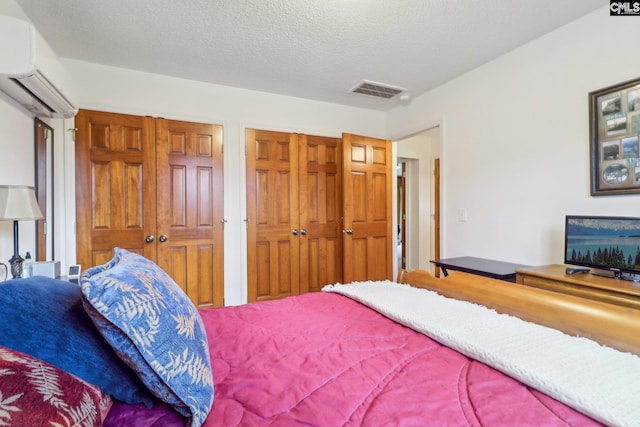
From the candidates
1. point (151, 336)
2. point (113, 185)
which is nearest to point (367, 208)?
point (113, 185)

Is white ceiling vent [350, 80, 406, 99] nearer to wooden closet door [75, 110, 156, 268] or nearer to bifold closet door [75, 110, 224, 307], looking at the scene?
bifold closet door [75, 110, 224, 307]

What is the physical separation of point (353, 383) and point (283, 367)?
0.72 ft

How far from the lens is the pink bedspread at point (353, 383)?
0.72 m

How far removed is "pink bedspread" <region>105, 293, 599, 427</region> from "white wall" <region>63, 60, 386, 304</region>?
81.9 inches

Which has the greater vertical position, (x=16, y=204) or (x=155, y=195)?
(x=155, y=195)

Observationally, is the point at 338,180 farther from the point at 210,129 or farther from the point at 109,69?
the point at 109,69

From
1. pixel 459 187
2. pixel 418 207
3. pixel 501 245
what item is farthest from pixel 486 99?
pixel 418 207

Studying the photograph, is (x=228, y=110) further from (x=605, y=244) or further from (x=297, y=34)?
(x=605, y=244)

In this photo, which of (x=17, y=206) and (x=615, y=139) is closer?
(x=17, y=206)

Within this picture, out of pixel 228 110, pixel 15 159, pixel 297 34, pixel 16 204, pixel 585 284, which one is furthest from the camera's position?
pixel 228 110

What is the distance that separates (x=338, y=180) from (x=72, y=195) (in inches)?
103

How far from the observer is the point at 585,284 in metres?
1.77

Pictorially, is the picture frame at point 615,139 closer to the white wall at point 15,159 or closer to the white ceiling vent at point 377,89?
the white ceiling vent at point 377,89

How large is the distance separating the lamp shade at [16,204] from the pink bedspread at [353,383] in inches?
47.3
